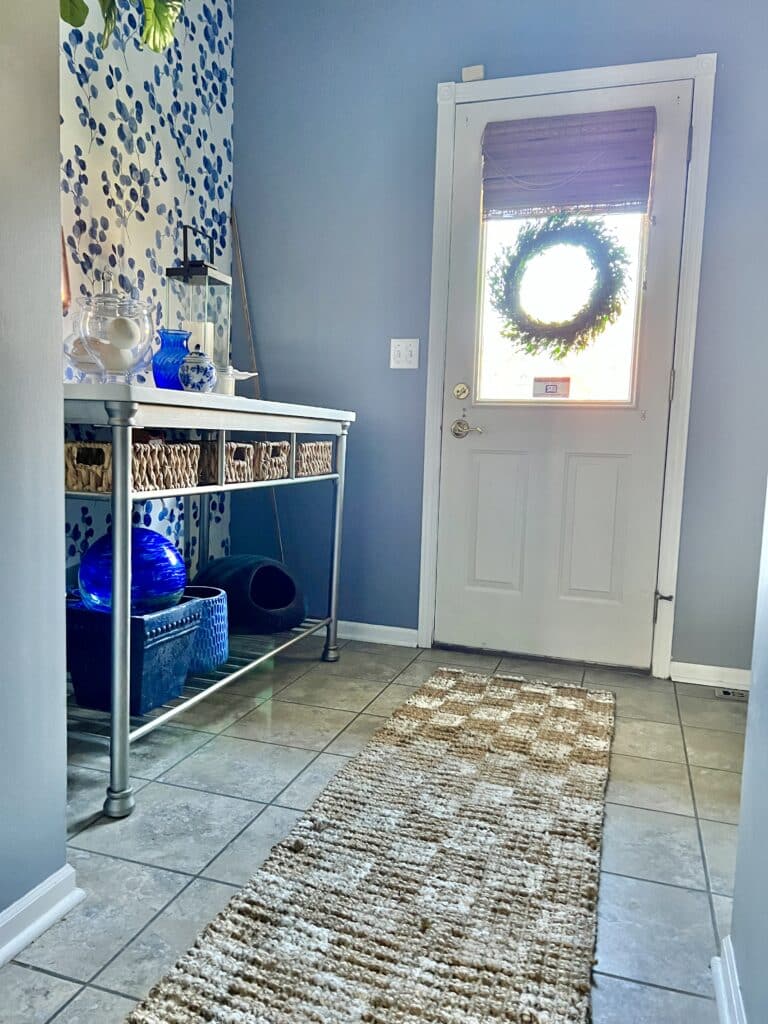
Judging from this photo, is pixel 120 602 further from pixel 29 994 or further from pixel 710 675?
pixel 710 675

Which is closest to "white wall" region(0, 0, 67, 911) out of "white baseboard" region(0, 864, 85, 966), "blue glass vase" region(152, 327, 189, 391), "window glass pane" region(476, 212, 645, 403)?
"white baseboard" region(0, 864, 85, 966)

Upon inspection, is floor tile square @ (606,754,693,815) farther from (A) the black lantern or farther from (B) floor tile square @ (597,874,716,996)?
(A) the black lantern

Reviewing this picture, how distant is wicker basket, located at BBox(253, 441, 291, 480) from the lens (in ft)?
6.87

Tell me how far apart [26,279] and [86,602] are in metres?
0.98

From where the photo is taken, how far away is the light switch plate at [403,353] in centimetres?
278

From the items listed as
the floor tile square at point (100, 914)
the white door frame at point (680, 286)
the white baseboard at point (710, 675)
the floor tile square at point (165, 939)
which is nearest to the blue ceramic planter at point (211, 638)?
the floor tile square at point (100, 914)

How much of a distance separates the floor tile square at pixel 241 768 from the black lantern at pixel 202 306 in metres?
1.11

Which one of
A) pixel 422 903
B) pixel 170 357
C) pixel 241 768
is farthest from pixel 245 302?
pixel 422 903

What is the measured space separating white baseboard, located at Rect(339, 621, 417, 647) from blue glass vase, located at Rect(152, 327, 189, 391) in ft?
4.30

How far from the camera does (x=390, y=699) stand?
2.30 meters

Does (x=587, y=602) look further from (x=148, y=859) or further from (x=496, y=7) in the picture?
(x=496, y=7)

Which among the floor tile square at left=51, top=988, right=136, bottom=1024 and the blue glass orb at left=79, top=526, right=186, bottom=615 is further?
the blue glass orb at left=79, top=526, right=186, bottom=615

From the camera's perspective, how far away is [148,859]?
4.62ft

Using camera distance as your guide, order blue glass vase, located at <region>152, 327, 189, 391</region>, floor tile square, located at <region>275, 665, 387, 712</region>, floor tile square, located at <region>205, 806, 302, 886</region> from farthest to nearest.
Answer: floor tile square, located at <region>275, 665, 387, 712</region>
blue glass vase, located at <region>152, 327, 189, 391</region>
floor tile square, located at <region>205, 806, 302, 886</region>
